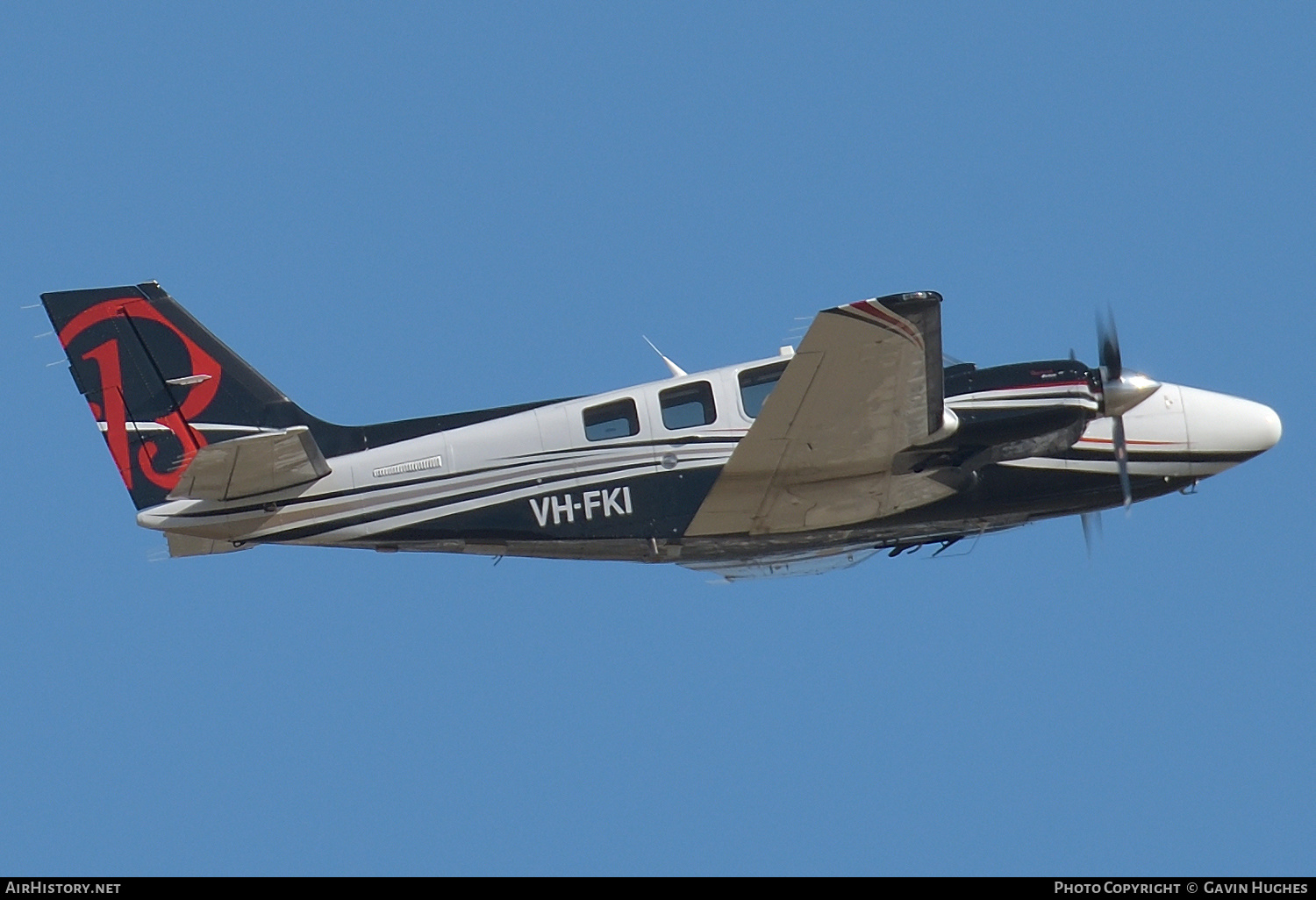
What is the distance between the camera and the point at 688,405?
76.3 ft

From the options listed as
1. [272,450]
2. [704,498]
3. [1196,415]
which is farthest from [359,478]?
[1196,415]

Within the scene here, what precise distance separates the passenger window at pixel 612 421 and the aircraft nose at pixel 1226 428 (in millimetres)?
8143

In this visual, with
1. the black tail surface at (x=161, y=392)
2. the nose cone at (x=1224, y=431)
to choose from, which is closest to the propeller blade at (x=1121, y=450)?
the nose cone at (x=1224, y=431)

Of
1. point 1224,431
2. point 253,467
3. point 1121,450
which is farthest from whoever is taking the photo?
point 1224,431

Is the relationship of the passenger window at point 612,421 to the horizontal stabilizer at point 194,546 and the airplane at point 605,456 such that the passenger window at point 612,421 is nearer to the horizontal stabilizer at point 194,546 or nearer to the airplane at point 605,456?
the airplane at point 605,456

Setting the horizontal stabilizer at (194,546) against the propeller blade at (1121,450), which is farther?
the propeller blade at (1121,450)

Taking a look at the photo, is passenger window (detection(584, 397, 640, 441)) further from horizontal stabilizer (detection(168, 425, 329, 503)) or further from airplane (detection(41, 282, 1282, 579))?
horizontal stabilizer (detection(168, 425, 329, 503))

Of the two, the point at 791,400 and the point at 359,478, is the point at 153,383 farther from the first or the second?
the point at 791,400

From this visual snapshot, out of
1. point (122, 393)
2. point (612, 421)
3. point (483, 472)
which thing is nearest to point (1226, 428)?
point (612, 421)

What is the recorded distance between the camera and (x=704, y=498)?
23.1 metres

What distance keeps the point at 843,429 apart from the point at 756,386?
1.60 metres

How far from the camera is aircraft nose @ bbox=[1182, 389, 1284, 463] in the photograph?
24.4 meters

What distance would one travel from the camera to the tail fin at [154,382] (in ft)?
77.0

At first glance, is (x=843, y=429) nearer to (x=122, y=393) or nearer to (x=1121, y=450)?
(x=1121, y=450)
